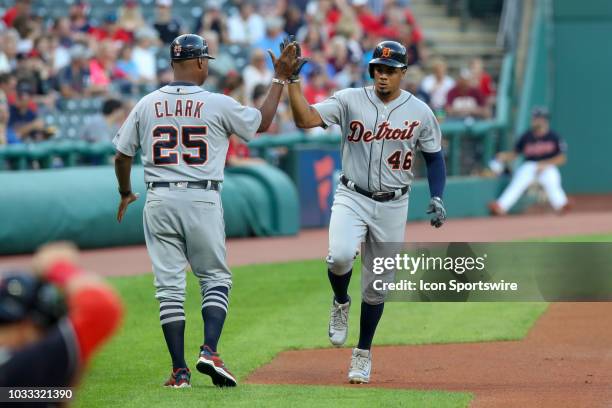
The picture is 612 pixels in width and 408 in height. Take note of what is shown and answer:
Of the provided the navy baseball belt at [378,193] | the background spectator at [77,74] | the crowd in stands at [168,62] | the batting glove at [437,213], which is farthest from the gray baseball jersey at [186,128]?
the background spectator at [77,74]

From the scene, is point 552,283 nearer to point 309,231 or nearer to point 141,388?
point 141,388

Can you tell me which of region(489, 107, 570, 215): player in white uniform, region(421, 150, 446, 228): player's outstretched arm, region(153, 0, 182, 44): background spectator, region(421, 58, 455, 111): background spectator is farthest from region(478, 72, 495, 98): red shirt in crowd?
region(421, 150, 446, 228): player's outstretched arm

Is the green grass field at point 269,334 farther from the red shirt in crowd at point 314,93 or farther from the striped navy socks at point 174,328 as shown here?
the red shirt in crowd at point 314,93

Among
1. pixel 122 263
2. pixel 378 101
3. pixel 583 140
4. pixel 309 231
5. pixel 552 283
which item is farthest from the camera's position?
pixel 583 140

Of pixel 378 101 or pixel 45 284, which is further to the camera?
pixel 378 101

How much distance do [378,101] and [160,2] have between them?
1081 cm

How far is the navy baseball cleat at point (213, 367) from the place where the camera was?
6.59m

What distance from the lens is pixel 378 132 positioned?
7219 mm

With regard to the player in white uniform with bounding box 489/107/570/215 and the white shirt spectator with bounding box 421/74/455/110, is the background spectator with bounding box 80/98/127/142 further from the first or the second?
the player in white uniform with bounding box 489/107/570/215

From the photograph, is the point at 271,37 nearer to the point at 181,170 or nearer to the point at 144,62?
the point at 144,62

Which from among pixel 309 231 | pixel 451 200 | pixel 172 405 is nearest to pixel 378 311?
pixel 172 405

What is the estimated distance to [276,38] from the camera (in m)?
18.2

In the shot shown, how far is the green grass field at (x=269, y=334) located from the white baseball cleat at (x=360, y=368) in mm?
223

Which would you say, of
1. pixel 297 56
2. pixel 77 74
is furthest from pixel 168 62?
pixel 297 56
